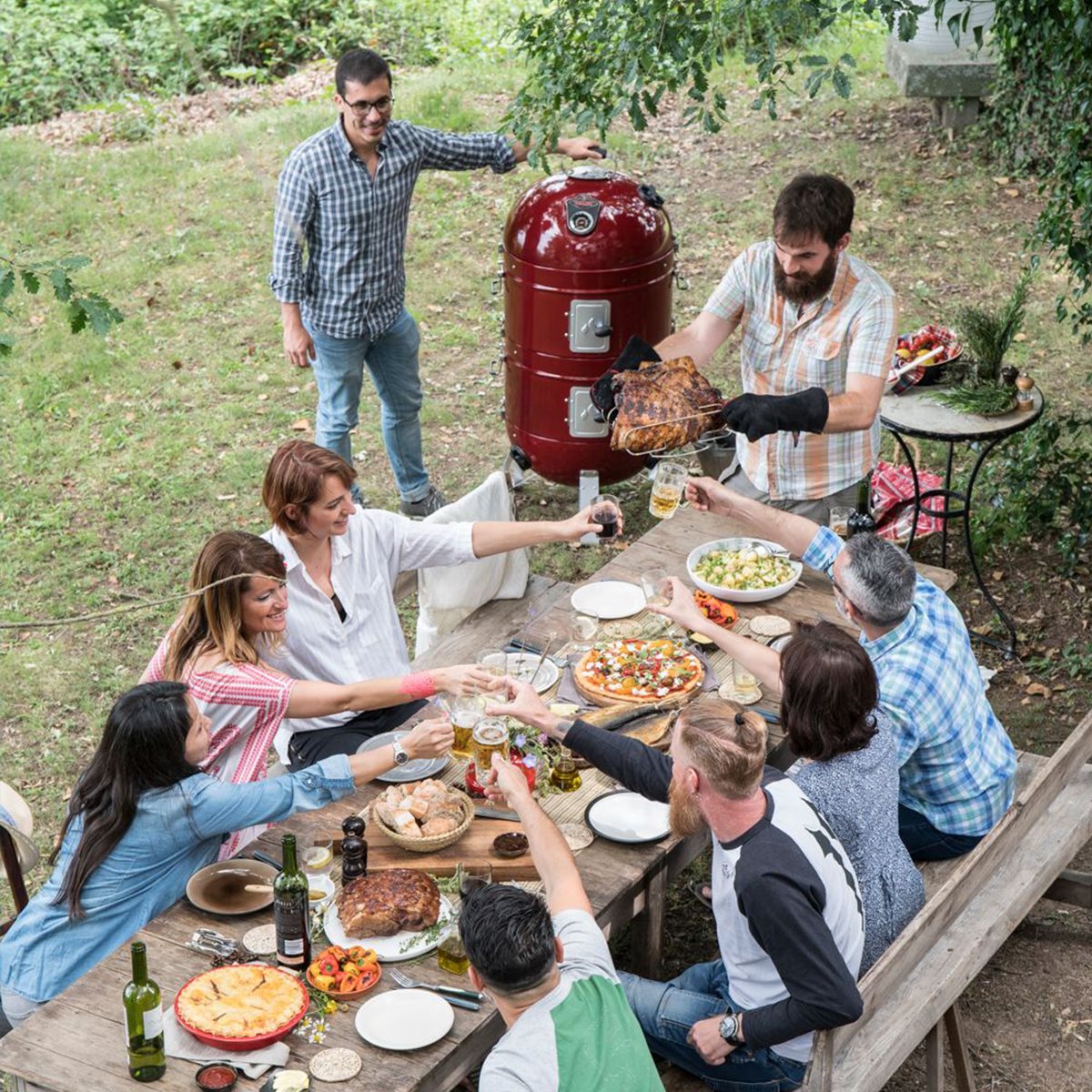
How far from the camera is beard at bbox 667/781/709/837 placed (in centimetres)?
389

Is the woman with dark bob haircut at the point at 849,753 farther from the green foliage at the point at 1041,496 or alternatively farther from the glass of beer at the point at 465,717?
the green foliage at the point at 1041,496

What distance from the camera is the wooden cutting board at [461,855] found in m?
4.20

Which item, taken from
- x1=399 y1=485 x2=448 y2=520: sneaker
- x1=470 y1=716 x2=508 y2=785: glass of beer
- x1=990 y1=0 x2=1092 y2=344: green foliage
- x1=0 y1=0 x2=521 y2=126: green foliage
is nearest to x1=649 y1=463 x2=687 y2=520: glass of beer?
x1=470 y1=716 x2=508 y2=785: glass of beer

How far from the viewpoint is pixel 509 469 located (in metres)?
8.55

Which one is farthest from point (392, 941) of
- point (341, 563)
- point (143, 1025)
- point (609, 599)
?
point (609, 599)

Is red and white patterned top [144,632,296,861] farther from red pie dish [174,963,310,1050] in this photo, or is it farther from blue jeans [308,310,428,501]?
blue jeans [308,310,428,501]

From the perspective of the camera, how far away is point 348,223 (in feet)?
24.9

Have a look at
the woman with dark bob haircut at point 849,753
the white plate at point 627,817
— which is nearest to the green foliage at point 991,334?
the woman with dark bob haircut at point 849,753

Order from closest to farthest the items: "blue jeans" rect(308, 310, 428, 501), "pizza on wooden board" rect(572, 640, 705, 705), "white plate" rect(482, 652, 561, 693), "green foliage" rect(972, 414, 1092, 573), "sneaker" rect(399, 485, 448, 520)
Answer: "pizza on wooden board" rect(572, 640, 705, 705) < "white plate" rect(482, 652, 561, 693) < "green foliage" rect(972, 414, 1092, 573) < "blue jeans" rect(308, 310, 428, 501) < "sneaker" rect(399, 485, 448, 520)

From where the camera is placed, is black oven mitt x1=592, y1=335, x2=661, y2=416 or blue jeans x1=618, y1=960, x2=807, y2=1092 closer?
blue jeans x1=618, y1=960, x2=807, y2=1092

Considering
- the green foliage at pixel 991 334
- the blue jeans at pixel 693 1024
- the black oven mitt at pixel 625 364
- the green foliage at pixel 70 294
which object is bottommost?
the blue jeans at pixel 693 1024

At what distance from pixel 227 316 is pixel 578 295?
4.45 metres

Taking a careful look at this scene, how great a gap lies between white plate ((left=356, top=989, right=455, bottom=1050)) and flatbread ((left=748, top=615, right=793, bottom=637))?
2147 millimetres

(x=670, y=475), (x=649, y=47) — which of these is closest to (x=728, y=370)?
(x=649, y=47)
